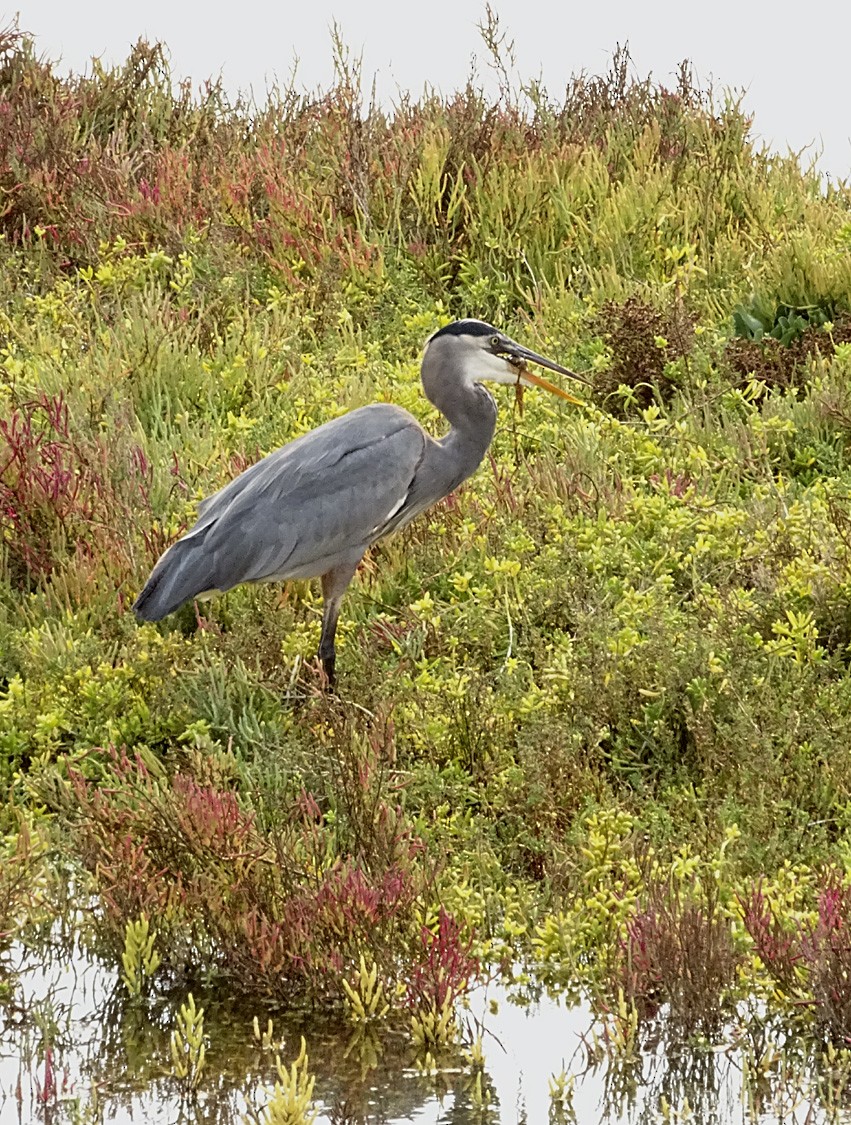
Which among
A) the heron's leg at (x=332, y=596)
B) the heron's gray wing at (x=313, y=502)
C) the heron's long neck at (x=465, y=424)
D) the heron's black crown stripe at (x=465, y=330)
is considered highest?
the heron's black crown stripe at (x=465, y=330)

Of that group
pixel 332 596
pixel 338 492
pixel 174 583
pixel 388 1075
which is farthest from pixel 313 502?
pixel 388 1075

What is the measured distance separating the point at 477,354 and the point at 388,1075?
11.7ft

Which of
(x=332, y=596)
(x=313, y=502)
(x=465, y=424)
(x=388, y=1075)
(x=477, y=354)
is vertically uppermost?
(x=477, y=354)

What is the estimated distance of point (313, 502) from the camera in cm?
660

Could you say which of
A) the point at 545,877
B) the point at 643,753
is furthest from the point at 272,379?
the point at 545,877

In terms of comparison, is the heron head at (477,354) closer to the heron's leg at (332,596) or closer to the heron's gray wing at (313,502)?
the heron's gray wing at (313,502)

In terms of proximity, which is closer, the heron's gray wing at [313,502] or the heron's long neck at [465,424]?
the heron's gray wing at [313,502]

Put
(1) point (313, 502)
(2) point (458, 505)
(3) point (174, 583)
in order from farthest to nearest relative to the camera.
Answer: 1. (2) point (458, 505)
2. (1) point (313, 502)
3. (3) point (174, 583)

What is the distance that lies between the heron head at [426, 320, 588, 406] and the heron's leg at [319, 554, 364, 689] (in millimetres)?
935

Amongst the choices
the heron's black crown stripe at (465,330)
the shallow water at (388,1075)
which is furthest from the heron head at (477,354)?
the shallow water at (388,1075)

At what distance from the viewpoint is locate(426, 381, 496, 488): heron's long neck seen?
6.97m

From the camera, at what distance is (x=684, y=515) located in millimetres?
7012

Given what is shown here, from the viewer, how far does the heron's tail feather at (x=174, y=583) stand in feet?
20.7

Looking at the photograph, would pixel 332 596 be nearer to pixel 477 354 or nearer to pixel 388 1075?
pixel 477 354
